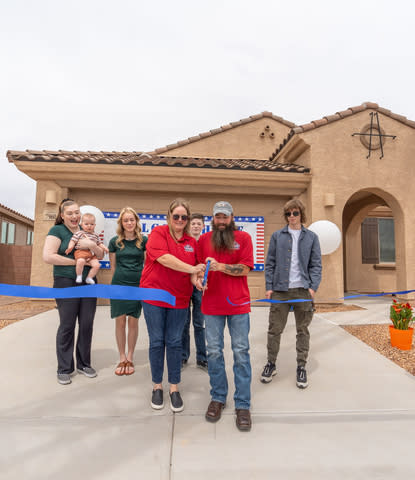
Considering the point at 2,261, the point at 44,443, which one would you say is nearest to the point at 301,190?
the point at 44,443

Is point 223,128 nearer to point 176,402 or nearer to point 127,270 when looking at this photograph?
point 127,270

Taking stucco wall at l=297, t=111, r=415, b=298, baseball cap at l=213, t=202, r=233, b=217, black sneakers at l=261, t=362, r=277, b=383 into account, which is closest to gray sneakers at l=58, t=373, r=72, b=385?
black sneakers at l=261, t=362, r=277, b=383

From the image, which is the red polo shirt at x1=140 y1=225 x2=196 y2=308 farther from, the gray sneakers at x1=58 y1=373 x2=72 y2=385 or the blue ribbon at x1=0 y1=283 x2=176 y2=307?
the gray sneakers at x1=58 y1=373 x2=72 y2=385

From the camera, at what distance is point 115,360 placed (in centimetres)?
370

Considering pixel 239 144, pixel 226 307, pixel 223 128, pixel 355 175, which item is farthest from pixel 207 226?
pixel 223 128

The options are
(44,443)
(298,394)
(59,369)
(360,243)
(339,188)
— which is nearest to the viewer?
(44,443)

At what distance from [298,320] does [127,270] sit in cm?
199

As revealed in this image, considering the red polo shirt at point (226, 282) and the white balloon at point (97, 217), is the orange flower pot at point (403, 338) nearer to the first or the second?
the red polo shirt at point (226, 282)

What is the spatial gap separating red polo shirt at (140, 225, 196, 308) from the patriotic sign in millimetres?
4882

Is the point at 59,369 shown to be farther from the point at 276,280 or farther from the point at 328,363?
the point at 328,363

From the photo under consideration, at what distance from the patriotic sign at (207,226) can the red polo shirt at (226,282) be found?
16.1 feet

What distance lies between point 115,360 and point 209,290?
2.01 m

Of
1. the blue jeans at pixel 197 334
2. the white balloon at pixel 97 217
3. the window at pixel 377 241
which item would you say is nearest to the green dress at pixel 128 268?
the blue jeans at pixel 197 334

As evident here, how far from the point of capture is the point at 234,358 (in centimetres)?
246
